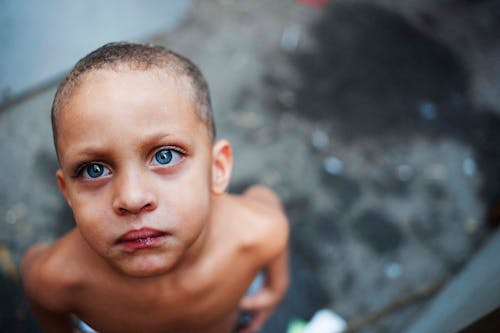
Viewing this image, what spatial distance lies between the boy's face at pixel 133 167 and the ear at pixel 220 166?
162 millimetres

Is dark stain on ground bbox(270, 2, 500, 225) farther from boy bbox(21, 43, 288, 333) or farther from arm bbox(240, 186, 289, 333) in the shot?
boy bbox(21, 43, 288, 333)

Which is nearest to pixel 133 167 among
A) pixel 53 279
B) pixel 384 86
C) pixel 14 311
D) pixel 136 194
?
pixel 136 194

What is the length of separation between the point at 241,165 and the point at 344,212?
694 mm

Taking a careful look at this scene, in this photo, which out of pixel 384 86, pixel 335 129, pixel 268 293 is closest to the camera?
pixel 268 293

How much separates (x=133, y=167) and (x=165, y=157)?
0.31 ft

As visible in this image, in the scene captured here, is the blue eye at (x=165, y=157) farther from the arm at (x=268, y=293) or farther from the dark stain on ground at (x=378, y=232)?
the dark stain on ground at (x=378, y=232)

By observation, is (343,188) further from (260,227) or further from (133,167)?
(133,167)

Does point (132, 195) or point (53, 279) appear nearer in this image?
point (132, 195)

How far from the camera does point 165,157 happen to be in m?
1.10

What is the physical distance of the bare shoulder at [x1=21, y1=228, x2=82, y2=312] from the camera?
4.37 ft

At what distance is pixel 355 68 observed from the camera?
10.8 ft

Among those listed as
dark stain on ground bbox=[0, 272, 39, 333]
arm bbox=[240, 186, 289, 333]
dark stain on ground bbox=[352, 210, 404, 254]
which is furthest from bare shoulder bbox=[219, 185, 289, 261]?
dark stain on ground bbox=[0, 272, 39, 333]

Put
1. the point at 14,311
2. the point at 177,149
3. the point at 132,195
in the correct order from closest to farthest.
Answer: the point at 132,195
the point at 177,149
the point at 14,311

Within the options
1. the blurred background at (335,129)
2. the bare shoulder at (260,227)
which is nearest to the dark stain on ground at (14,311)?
the blurred background at (335,129)
